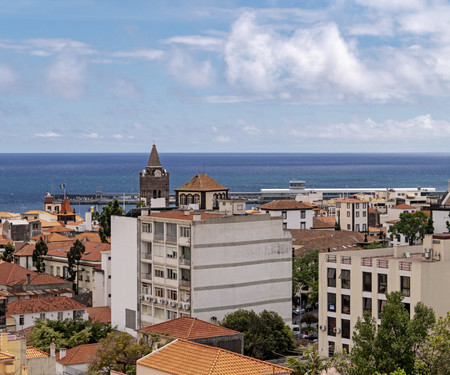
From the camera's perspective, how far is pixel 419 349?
40.7 metres

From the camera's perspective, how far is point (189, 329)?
51.8 meters

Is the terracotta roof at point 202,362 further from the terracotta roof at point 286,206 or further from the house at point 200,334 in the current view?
the terracotta roof at point 286,206

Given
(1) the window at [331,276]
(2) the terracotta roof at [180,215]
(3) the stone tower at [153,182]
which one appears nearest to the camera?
(1) the window at [331,276]

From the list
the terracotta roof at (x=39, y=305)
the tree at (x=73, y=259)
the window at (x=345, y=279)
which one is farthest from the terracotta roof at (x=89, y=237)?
the window at (x=345, y=279)

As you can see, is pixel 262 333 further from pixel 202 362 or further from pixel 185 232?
pixel 202 362

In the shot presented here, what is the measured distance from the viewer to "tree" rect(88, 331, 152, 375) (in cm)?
4953

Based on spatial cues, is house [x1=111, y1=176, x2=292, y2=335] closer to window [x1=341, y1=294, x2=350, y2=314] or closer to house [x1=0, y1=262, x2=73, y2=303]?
house [x1=0, y1=262, x2=73, y2=303]

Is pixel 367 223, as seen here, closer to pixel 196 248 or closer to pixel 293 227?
pixel 293 227

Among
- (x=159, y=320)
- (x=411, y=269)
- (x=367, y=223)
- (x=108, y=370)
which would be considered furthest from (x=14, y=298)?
(x=367, y=223)

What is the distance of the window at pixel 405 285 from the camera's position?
168 ft

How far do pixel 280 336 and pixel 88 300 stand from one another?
26534 millimetres

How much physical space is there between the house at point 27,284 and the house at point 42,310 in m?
5.49

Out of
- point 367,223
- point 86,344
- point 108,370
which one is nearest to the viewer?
point 108,370

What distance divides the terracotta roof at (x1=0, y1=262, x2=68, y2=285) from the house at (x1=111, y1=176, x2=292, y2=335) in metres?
13.1
